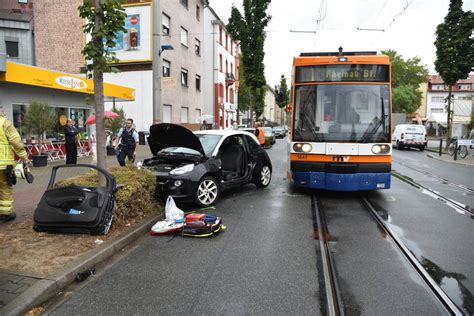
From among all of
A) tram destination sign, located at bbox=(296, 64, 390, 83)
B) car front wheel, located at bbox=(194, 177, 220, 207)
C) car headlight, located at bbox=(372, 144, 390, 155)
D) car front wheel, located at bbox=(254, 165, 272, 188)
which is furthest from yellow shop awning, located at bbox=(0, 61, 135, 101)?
car headlight, located at bbox=(372, 144, 390, 155)

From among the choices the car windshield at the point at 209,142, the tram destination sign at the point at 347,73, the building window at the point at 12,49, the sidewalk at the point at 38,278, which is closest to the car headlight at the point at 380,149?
the tram destination sign at the point at 347,73

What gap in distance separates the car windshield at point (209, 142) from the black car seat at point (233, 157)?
23.0 inches

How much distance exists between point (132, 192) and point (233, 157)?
3.62 metres

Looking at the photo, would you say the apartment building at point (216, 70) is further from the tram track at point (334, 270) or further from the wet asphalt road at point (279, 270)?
the wet asphalt road at point (279, 270)

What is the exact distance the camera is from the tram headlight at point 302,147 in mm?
7733

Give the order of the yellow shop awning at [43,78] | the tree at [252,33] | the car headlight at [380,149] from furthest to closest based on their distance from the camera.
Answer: the tree at [252,33]
the yellow shop awning at [43,78]
the car headlight at [380,149]

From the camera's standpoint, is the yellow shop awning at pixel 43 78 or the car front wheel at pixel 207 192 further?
the yellow shop awning at pixel 43 78

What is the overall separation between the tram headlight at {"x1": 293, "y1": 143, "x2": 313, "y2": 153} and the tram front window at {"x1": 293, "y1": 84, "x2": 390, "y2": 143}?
0.14 meters

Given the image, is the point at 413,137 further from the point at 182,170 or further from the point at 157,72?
the point at 182,170

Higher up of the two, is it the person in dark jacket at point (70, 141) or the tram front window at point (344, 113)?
the tram front window at point (344, 113)

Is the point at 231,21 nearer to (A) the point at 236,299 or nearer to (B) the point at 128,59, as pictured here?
(B) the point at 128,59

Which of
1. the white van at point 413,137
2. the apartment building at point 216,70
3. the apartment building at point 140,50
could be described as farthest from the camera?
the apartment building at point 216,70

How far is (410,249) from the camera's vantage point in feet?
15.7

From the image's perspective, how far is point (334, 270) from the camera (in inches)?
161
